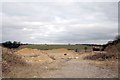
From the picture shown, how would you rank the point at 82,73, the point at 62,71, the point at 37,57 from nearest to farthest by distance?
the point at 82,73 → the point at 62,71 → the point at 37,57

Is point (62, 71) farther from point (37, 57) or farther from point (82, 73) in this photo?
point (37, 57)

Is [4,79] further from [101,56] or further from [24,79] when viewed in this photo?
[101,56]

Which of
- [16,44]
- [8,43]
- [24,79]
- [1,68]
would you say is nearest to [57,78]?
[24,79]

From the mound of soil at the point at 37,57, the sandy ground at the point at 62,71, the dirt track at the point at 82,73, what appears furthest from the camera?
the mound of soil at the point at 37,57

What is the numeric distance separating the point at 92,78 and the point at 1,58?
9.49 meters

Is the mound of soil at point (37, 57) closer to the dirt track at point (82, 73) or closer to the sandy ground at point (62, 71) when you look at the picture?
the sandy ground at point (62, 71)

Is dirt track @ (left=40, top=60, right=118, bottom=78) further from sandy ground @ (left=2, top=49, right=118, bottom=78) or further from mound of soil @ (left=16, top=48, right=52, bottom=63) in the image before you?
mound of soil @ (left=16, top=48, right=52, bottom=63)

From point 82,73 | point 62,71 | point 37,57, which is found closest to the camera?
point 82,73

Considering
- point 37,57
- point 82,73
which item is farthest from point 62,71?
point 37,57

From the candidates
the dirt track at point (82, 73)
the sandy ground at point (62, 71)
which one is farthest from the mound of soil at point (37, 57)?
the dirt track at point (82, 73)

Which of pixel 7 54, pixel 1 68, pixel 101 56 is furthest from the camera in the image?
pixel 101 56

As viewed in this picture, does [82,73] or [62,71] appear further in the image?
[62,71]

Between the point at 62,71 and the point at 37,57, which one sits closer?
the point at 62,71

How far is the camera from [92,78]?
49.6 ft
